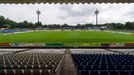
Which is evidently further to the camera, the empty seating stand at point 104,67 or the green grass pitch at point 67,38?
the green grass pitch at point 67,38

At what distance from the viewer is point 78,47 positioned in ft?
157

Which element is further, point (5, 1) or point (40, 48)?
point (40, 48)

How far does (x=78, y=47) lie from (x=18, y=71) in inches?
1374

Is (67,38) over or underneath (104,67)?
underneath

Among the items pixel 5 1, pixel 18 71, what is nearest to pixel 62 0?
pixel 5 1

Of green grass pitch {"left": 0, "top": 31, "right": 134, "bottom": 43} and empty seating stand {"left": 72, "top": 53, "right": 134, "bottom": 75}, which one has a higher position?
empty seating stand {"left": 72, "top": 53, "right": 134, "bottom": 75}

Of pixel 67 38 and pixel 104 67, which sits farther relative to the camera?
pixel 67 38

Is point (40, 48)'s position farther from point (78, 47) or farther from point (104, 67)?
point (104, 67)

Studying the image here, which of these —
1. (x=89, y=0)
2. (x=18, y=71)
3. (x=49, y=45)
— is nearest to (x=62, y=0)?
(x=89, y=0)

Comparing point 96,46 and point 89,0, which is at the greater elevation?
point 89,0

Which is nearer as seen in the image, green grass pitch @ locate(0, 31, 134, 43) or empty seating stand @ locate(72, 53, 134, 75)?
empty seating stand @ locate(72, 53, 134, 75)

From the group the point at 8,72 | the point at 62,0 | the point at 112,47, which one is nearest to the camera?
the point at 8,72

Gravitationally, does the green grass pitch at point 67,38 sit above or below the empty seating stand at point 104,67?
below

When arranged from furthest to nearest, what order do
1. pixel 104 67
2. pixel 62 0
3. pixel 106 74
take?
pixel 62 0 < pixel 104 67 < pixel 106 74
